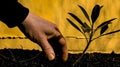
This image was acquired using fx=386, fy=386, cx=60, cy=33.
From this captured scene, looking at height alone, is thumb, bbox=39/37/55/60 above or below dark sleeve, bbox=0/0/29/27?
below

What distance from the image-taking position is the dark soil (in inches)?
117

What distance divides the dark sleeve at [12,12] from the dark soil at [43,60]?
1732 mm

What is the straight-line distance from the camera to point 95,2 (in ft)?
11.5

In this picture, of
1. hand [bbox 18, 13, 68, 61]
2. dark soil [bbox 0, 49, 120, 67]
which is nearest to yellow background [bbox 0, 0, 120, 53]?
dark soil [bbox 0, 49, 120, 67]

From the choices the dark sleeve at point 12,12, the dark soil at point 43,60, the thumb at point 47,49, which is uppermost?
the dark sleeve at point 12,12

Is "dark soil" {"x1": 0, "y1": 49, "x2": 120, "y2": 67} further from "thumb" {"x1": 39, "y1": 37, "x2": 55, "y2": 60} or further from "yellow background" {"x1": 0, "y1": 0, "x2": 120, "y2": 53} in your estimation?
"thumb" {"x1": 39, "y1": 37, "x2": 55, "y2": 60}

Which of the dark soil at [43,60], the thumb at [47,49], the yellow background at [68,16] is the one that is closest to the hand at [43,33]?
the thumb at [47,49]

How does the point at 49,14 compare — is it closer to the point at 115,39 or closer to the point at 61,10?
the point at 61,10

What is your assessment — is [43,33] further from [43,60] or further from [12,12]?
[43,60]

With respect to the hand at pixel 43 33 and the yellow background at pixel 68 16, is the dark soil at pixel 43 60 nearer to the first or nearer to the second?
the yellow background at pixel 68 16

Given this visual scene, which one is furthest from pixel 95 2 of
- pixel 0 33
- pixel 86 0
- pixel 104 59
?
pixel 0 33

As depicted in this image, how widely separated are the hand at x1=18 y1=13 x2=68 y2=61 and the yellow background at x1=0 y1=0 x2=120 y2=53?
2.31 metres

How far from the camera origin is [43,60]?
313 centimetres

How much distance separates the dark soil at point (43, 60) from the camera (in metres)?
2.97
